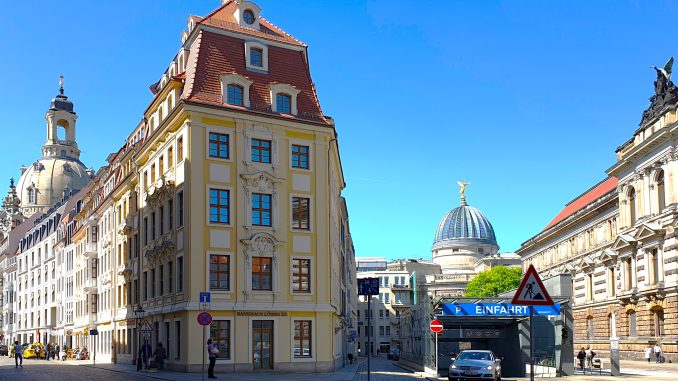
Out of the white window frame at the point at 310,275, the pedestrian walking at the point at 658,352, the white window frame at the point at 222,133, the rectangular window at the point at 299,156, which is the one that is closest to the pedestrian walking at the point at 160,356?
the white window frame at the point at 310,275

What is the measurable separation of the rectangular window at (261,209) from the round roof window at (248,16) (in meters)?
10.8

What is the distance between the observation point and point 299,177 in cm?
4641

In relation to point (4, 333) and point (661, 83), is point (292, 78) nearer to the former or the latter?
point (661, 83)

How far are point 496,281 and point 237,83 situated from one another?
88743 millimetres

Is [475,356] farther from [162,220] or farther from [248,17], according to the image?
[248,17]

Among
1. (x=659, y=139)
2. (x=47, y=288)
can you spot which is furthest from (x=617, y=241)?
(x=47, y=288)

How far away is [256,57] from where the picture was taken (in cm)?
4762

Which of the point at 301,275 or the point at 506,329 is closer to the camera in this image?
the point at 301,275

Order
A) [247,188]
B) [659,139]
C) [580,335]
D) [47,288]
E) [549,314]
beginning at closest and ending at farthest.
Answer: [549,314], [247,188], [659,139], [580,335], [47,288]

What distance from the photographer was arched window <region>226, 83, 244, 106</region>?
45.0 metres

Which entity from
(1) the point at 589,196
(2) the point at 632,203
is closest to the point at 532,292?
(2) the point at 632,203

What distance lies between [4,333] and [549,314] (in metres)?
112

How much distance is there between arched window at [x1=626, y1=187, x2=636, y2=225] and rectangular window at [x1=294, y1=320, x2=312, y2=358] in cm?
3635

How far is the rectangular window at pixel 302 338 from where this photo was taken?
44625 millimetres
